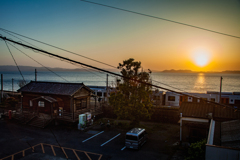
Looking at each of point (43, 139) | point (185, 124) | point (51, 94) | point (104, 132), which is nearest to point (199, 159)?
point (185, 124)

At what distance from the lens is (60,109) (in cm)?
2736

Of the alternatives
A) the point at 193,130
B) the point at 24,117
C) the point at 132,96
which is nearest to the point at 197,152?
the point at 193,130

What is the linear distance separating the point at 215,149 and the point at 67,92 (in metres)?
22.4

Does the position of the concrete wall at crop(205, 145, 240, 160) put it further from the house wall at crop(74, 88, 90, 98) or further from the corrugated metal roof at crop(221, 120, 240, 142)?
the house wall at crop(74, 88, 90, 98)

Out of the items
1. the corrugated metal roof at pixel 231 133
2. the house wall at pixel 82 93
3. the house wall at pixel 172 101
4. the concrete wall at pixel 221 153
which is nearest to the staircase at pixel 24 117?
the house wall at pixel 82 93

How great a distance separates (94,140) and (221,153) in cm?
1389

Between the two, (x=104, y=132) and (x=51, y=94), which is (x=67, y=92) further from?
(x=104, y=132)

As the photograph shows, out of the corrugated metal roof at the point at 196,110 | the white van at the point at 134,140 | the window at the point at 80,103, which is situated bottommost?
the white van at the point at 134,140

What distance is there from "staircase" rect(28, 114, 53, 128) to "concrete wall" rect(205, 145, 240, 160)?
2216 cm

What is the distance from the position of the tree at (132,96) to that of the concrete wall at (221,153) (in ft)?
39.4

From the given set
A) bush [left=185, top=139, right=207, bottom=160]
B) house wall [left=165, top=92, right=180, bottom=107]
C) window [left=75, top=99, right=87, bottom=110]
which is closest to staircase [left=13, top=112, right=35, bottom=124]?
window [left=75, top=99, right=87, bottom=110]

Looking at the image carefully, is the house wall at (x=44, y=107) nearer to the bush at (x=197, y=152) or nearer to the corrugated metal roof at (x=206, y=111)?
the corrugated metal roof at (x=206, y=111)

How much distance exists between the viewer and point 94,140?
20.0 m

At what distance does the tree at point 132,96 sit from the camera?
22484 millimetres
